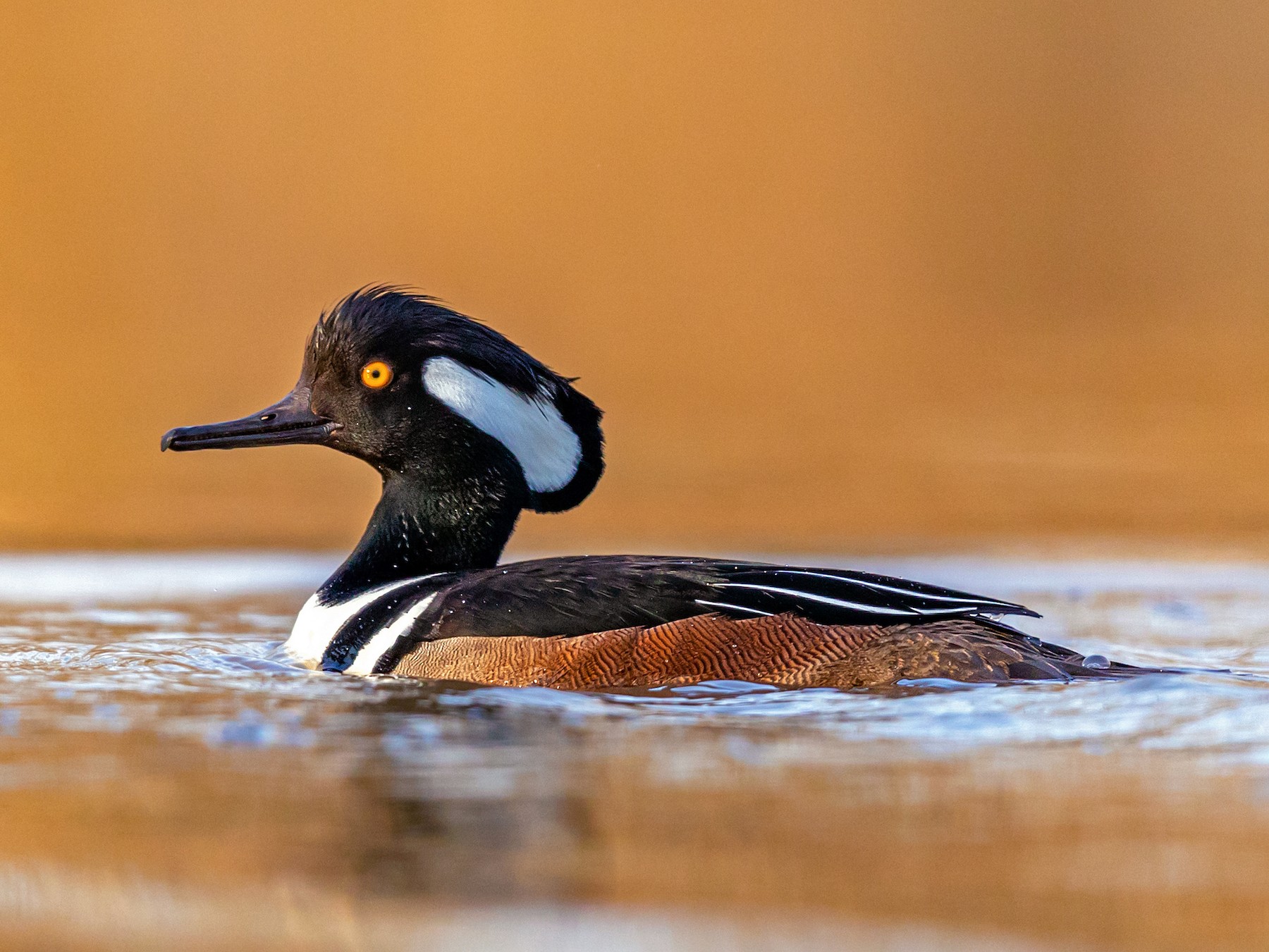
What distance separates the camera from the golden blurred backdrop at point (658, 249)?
10.8m

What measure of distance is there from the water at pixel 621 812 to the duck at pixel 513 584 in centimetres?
14

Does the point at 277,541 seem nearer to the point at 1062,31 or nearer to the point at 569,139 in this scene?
the point at 569,139

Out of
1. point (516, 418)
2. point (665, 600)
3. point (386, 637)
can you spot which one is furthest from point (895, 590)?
point (386, 637)

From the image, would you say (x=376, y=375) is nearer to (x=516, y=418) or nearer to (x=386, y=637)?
(x=516, y=418)

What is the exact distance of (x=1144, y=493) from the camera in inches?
402

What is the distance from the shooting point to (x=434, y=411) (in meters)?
6.56

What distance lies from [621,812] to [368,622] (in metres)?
2.19

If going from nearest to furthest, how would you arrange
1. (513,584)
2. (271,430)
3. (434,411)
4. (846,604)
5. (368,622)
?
1. (846,604)
2. (513,584)
3. (368,622)
4. (434,411)
5. (271,430)

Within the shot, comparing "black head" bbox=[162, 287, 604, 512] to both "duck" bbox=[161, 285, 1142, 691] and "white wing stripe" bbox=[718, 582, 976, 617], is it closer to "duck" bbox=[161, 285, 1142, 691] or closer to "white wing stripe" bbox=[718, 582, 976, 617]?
"duck" bbox=[161, 285, 1142, 691]

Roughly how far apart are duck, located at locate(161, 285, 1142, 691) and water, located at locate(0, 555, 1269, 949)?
14 cm

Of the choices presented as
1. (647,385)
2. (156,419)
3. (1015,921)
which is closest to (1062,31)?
(647,385)

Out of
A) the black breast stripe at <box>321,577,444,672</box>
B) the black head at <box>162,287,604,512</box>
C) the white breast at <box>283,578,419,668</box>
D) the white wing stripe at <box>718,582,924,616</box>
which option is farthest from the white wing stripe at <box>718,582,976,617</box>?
the white breast at <box>283,578,419,668</box>

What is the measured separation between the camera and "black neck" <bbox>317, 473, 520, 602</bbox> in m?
6.59

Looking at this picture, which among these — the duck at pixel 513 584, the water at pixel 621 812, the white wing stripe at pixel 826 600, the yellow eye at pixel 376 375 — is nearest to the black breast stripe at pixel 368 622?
the duck at pixel 513 584
